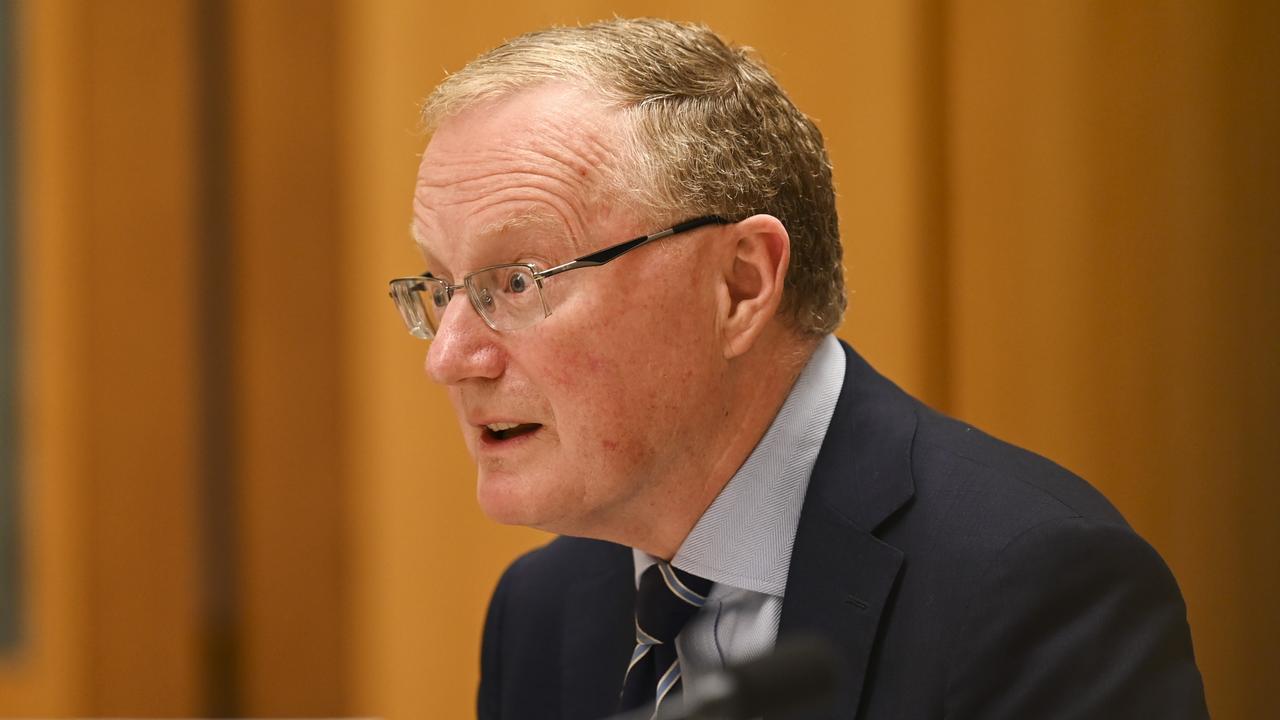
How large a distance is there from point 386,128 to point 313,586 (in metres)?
1.07

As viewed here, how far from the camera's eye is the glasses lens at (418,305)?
1317 mm

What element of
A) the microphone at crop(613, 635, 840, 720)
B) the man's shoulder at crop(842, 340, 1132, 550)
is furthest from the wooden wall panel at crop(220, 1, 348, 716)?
the microphone at crop(613, 635, 840, 720)

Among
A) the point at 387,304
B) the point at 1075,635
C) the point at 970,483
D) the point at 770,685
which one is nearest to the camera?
the point at 770,685

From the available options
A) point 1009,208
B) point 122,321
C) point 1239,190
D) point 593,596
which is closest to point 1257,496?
point 1239,190

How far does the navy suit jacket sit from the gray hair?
0.45 feet

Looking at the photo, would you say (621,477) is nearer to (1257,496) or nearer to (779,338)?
(779,338)

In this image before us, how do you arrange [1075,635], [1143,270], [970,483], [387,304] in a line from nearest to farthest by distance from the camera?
[1075,635]
[970,483]
[1143,270]
[387,304]

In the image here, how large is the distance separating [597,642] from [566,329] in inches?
17.0

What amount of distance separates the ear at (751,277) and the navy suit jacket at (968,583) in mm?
141

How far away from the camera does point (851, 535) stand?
1188mm

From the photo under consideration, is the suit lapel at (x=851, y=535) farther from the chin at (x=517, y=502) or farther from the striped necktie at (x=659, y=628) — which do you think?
the chin at (x=517, y=502)

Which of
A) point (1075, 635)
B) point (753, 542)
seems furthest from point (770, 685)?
point (753, 542)

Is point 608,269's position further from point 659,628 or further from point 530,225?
point 659,628

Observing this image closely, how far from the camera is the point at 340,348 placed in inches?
106
